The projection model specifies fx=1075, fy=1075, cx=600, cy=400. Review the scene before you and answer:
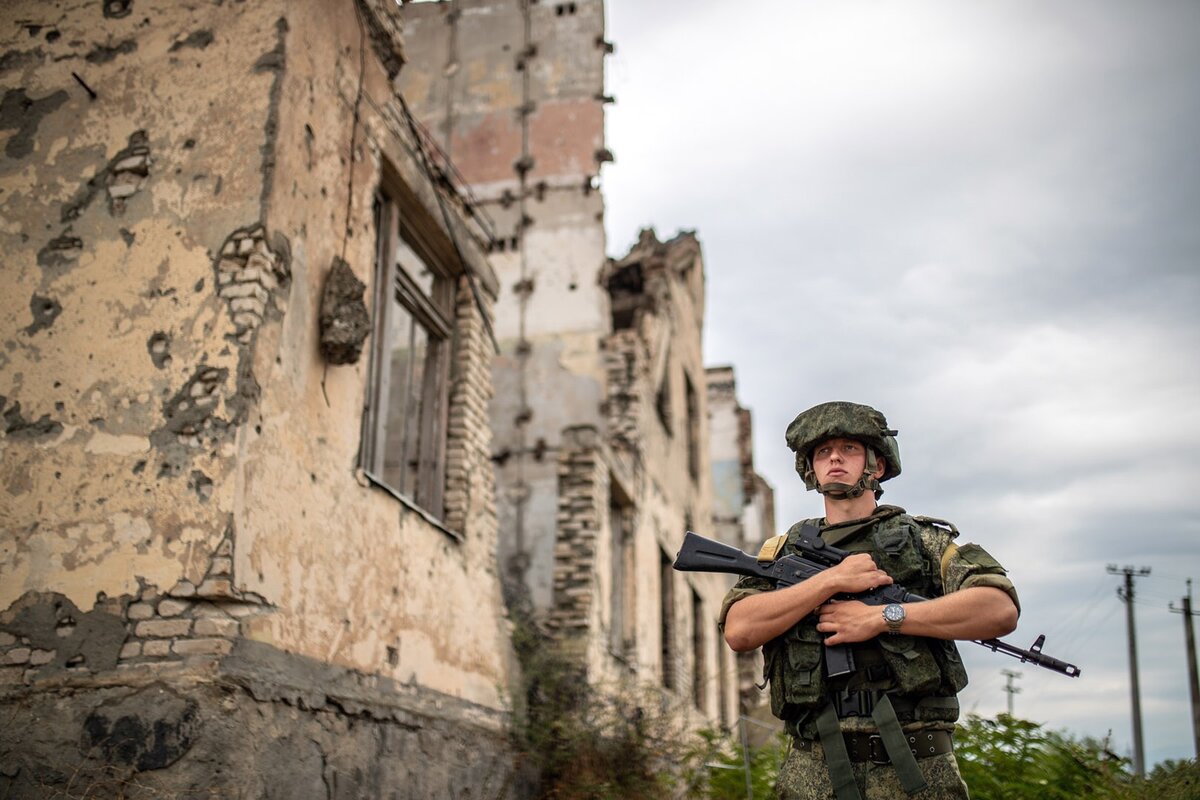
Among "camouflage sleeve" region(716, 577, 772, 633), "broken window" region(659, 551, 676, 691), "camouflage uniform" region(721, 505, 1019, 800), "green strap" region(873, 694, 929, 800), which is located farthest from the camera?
"broken window" region(659, 551, 676, 691)

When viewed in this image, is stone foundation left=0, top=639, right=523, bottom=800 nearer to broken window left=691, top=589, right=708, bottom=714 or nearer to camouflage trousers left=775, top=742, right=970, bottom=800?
camouflage trousers left=775, top=742, right=970, bottom=800

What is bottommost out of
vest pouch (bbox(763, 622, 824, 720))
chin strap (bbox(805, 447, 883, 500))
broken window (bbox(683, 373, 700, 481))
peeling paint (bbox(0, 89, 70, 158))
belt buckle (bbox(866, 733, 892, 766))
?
belt buckle (bbox(866, 733, 892, 766))

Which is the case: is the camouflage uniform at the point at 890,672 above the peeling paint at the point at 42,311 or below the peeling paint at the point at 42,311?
below

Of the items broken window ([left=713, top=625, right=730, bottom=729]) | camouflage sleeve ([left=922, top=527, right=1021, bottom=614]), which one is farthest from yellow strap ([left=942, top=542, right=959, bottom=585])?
broken window ([left=713, top=625, right=730, bottom=729])

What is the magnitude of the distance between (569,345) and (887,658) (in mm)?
10034

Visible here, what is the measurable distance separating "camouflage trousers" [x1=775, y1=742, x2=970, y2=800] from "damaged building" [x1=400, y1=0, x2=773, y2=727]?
726cm

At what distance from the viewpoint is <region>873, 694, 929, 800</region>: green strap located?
9.49 ft

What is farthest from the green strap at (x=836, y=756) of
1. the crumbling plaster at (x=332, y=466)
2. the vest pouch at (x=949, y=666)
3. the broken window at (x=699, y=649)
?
the broken window at (x=699, y=649)

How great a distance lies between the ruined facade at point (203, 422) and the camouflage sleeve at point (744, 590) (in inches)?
93.9

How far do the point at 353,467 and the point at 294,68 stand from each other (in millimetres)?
2173

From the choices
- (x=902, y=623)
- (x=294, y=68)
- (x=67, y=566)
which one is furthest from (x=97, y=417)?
(x=902, y=623)

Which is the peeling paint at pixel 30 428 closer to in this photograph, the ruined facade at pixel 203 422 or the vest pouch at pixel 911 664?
the ruined facade at pixel 203 422

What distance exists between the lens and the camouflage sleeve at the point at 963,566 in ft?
9.82

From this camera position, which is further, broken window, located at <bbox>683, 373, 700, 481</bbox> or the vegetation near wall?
broken window, located at <bbox>683, 373, 700, 481</bbox>
